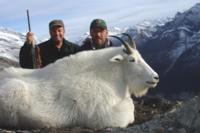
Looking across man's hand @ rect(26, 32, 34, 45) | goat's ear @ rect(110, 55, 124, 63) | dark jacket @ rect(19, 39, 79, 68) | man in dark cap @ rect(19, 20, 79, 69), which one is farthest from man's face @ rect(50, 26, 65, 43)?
goat's ear @ rect(110, 55, 124, 63)

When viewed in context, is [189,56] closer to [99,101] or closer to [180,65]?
[180,65]

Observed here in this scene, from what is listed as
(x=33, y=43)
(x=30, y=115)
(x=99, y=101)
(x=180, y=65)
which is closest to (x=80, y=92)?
(x=99, y=101)

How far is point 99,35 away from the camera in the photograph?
1483 cm

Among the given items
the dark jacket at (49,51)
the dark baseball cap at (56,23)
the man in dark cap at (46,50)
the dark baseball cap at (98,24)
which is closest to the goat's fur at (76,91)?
the dark baseball cap at (98,24)

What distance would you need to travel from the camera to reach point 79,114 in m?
12.3

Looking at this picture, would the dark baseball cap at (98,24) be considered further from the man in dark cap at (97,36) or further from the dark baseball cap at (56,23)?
the dark baseball cap at (56,23)

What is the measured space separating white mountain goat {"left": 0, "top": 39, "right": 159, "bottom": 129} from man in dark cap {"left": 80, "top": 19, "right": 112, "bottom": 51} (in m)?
1.42

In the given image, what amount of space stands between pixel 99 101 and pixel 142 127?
2050 mm

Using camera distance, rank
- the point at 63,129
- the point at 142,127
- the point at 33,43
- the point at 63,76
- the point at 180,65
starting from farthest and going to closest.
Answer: the point at 180,65, the point at 33,43, the point at 63,76, the point at 63,129, the point at 142,127

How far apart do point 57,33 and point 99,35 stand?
3.86 ft

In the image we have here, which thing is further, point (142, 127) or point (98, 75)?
point (98, 75)

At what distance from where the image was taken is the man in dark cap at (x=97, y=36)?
14703mm

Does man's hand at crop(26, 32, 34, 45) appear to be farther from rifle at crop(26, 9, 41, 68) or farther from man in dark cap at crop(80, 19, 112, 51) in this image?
man in dark cap at crop(80, 19, 112, 51)

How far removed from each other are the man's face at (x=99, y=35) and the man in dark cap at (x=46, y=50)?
87 centimetres
